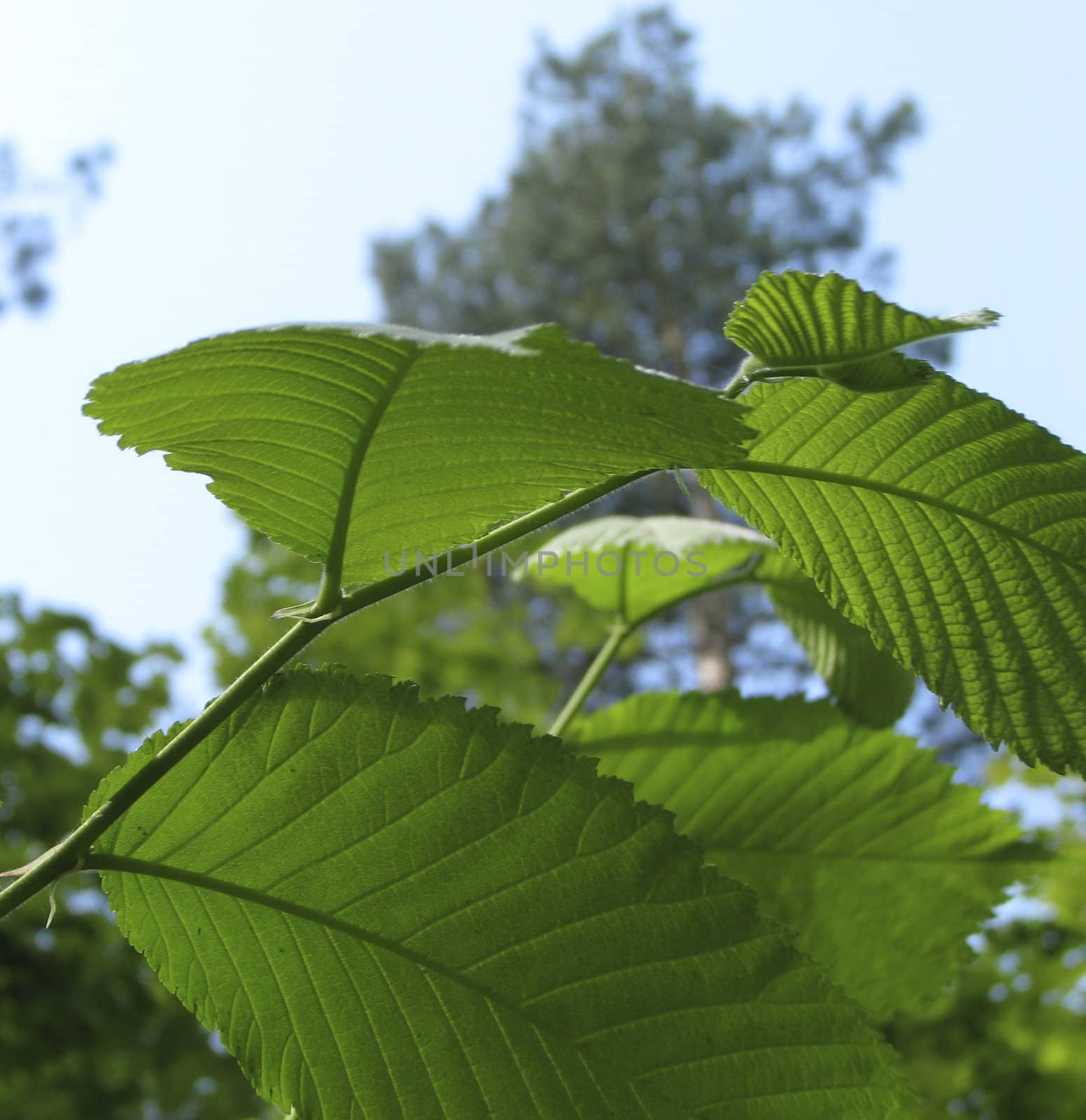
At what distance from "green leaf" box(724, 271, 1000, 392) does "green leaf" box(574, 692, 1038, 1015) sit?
416mm

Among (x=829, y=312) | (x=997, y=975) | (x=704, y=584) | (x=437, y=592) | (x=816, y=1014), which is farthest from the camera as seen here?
(x=437, y=592)

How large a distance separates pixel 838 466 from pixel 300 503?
22cm

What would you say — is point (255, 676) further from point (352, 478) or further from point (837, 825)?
point (837, 825)

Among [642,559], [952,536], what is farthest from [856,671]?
[952,536]

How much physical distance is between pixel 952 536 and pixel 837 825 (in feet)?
1.06

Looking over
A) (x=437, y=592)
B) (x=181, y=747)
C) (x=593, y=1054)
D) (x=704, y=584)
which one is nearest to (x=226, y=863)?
(x=181, y=747)

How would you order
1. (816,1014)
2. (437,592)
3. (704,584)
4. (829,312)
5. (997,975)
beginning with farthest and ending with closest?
1. (437,592)
2. (997,975)
3. (704,584)
4. (816,1014)
5. (829,312)

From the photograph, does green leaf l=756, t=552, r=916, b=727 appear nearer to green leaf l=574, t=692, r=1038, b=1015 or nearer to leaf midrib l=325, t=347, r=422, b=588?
green leaf l=574, t=692, r=1038, b=1015

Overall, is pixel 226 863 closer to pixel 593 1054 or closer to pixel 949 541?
pixel 593 1054

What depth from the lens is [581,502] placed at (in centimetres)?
42

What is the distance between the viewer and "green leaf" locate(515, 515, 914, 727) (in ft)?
2.59

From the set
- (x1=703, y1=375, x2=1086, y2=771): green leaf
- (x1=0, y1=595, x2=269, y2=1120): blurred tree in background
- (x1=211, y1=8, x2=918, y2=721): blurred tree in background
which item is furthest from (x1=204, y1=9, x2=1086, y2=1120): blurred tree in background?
(x1=703, y1=375, x2=1086, y2=771): green leaf

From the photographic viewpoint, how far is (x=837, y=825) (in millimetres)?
731

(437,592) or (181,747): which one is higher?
(437,592)
